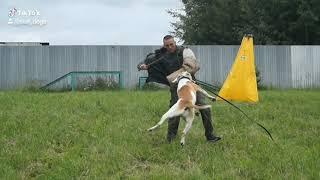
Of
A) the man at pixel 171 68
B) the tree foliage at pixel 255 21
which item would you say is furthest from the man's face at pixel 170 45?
the tree foliage at pixel 255 21

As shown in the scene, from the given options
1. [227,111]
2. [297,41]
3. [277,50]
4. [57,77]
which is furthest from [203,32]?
[227,111]

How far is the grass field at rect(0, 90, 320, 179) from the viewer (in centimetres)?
871

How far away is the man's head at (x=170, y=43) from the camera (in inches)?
386

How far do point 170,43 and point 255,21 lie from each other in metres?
23.5

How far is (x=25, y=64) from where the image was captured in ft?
85.6

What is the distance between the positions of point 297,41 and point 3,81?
1505 centimetres

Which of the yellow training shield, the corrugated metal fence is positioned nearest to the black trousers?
the yellow training shield

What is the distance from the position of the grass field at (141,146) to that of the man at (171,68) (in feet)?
0.71

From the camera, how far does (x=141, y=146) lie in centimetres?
980

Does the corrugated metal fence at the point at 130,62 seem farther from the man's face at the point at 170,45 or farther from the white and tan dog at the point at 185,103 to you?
the white and tan dog at the point at 185,103

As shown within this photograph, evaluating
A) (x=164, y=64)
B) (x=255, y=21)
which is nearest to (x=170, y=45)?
(x=164, y=64)

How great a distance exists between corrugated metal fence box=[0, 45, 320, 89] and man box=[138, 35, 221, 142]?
15.8 meters

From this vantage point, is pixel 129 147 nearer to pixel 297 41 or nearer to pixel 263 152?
pixel 263 152

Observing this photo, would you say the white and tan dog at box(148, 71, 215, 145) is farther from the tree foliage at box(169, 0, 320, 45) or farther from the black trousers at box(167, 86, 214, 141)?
the tree foliage at box(169, 0, 320, 45)
